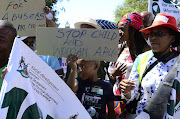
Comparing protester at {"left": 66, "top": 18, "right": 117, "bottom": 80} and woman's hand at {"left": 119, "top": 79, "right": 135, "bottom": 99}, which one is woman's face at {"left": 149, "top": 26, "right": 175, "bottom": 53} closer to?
woman's hand at {"left": 119, "top": 79, "right": 135, "bottom": 99}

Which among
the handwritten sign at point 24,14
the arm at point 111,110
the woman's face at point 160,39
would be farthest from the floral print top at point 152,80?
the handwritten sign at point 24,14

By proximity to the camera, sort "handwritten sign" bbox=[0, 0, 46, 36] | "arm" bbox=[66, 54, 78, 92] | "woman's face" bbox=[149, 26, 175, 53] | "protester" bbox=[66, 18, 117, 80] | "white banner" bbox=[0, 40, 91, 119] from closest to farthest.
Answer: "white banner" bbox=[0, 40, 91, 119] < "arm" bbox=[66, 54, 78, 92] < "woman's face" bbox=[149, 26, 175, 53] < "handwritten sign" bbox=[0, 0, 46, 36] < "protester" bbox=[66, 18, 117, 80]

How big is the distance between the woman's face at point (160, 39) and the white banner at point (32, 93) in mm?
1163

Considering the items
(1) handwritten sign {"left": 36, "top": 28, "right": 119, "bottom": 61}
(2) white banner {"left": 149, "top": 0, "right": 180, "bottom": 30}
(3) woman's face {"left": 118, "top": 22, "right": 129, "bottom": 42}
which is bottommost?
(1) handwritten sign {"left": 36, "top": 28, "right": 119, "bottom": 61}

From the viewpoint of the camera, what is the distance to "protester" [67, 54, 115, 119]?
2430 mm

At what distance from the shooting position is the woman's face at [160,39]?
236 cm

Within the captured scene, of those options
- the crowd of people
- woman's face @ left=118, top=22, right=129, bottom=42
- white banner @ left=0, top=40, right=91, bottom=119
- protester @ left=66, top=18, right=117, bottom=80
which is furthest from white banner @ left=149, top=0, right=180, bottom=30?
white banner @ left=0, top=40, right=91, bottom=119

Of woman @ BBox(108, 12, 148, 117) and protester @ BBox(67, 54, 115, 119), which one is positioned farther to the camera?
woman @ BBox(108, 12, 148, 117)

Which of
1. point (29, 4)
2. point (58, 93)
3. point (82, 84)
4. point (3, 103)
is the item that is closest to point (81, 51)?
point (82, 84)

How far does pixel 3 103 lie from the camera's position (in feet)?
4.61

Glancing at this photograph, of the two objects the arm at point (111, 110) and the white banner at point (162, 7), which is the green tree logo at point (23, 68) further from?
the white banner at point (162, 7)

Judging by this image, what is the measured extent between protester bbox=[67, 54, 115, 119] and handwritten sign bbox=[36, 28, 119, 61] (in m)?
0.34

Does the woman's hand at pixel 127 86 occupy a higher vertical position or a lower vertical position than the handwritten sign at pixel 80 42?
lower

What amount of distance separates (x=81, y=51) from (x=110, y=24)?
1570 millimetres
